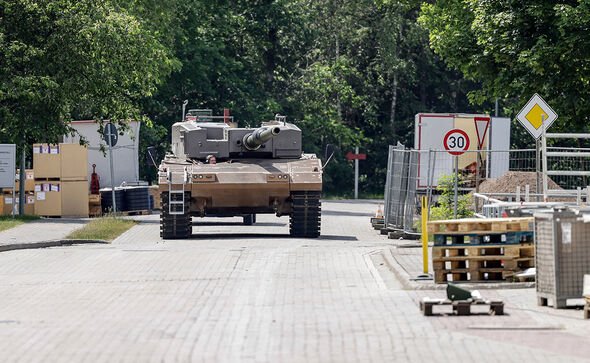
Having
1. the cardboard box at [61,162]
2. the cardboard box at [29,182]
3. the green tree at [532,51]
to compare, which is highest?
the green tree at [532,51]

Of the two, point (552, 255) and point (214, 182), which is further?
point (214, 182)

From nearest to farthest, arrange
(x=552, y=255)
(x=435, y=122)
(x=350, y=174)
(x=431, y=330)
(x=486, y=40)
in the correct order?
(x=431, y=330), (x=552, y=255), (x=486, y=40), (x=435, y=122), (x=350, y=174)

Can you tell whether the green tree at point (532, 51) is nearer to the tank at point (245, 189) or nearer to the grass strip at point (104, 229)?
the tank at point (245, 189)

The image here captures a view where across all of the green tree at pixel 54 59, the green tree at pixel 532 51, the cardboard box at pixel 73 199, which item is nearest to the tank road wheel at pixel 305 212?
the green tree at pixel 532 51

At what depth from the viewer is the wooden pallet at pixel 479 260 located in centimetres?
1758

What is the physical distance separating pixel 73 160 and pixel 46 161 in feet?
2.46

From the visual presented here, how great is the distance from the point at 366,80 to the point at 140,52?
33.7 meters

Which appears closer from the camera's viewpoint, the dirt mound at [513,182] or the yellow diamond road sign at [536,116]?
the yellow diamond road sign at [536,116]

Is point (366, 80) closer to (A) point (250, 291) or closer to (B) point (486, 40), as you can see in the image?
(B) point (486, 40)

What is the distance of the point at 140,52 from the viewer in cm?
3975

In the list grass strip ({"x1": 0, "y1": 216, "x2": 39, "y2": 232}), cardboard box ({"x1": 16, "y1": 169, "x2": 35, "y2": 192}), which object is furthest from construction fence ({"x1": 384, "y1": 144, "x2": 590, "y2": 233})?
cardboard box ({"x1": 16, "y1": 169, "x2": 35, "y2": 192})

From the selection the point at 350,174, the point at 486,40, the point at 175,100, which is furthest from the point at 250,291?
the point at 350,174

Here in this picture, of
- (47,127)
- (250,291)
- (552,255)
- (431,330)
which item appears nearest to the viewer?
(431,330)

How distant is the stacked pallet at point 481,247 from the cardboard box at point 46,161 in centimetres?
2297
